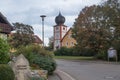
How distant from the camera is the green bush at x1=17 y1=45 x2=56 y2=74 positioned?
22.3m

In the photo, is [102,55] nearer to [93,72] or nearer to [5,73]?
[93,72]

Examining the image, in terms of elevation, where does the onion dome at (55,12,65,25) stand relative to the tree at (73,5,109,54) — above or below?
above

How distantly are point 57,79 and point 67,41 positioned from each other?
347ft

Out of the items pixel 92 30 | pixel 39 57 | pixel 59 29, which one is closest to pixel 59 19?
pixel 59 29

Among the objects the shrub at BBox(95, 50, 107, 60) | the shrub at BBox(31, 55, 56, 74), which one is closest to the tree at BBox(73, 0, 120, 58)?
the shrub at BBox(95, 50, 107, 60)

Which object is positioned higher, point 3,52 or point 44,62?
point 3,52

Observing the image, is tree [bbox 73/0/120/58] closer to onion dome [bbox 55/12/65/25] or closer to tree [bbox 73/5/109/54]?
tree [bbox 73/5/109/54]

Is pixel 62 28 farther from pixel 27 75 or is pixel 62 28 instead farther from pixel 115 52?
pixel 27 75

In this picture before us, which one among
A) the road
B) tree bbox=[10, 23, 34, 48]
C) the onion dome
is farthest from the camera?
the onion dome

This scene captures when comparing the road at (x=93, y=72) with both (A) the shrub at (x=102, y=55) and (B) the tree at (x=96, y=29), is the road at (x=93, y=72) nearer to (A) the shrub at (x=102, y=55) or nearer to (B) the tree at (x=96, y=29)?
(B) the tree at (x=96, y=29)

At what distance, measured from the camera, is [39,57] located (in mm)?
23047

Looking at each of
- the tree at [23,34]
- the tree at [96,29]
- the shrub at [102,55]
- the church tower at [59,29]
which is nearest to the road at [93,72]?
the tree at [96,29]

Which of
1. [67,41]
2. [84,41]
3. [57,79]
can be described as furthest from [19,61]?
[67,41]

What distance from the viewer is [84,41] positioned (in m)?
Answer: 56.2
